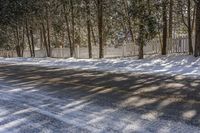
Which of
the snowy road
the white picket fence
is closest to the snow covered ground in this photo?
the snowy road

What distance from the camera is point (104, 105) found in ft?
24.9

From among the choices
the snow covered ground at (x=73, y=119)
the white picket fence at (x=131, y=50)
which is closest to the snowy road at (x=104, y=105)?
the snow covered ground at (x=73, y=119)

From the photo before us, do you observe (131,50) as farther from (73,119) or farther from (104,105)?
(73,119)

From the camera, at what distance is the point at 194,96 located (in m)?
8.27

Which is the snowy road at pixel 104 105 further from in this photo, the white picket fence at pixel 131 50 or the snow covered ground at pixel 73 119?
the white picket fence at pixel 131 50

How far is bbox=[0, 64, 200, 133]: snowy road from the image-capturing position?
601 cm

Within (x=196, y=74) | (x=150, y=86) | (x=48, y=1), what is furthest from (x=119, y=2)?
(x=150, y=86)

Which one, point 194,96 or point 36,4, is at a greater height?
point 36,4

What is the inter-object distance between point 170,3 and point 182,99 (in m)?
13.9

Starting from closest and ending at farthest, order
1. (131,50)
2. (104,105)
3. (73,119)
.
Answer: (73,119) < (104,105) < (131,50)

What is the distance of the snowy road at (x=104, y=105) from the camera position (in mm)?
6012

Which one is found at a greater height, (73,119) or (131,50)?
(131,50)

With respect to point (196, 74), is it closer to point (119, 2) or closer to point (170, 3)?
point (170, 3)

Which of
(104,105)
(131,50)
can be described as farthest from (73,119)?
(131,50)
